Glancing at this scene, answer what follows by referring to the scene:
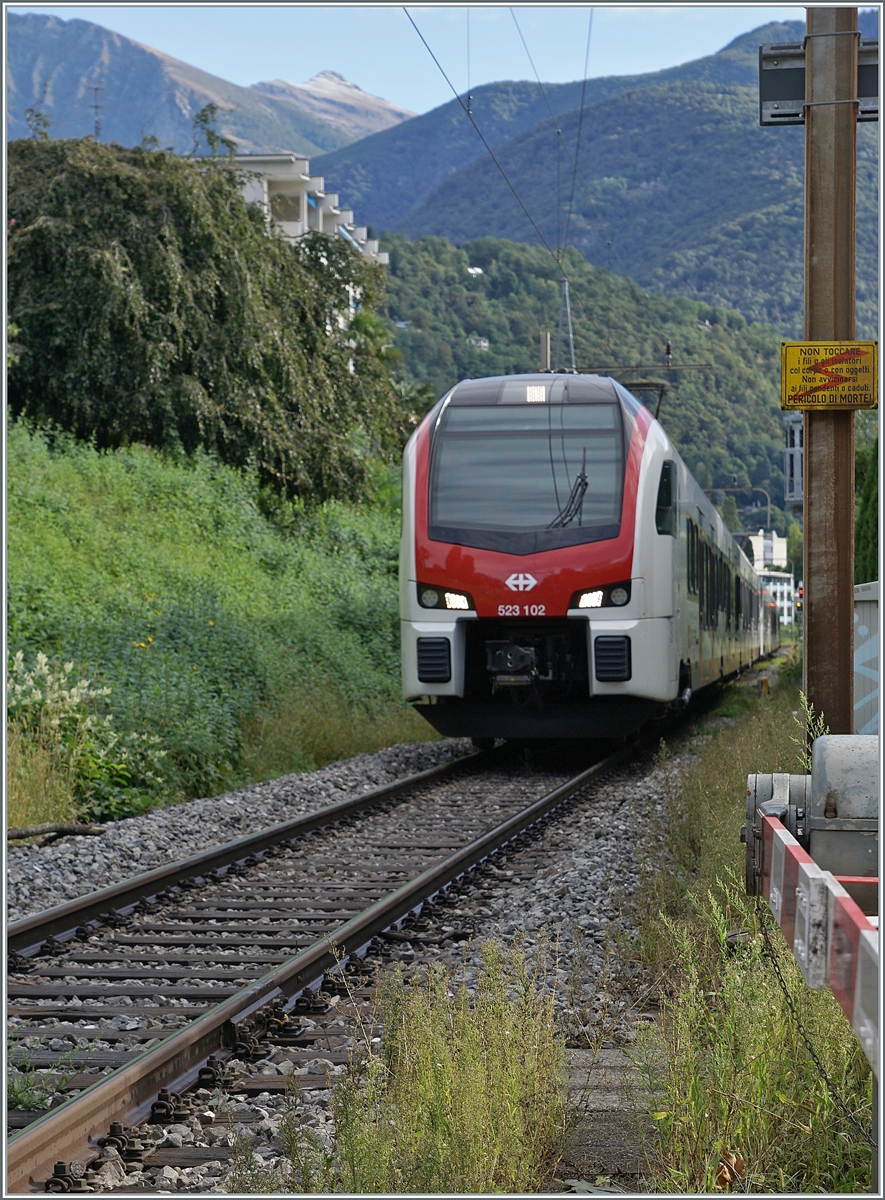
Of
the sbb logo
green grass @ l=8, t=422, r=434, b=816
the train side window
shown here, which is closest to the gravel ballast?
green grass @ l=8, t=422, r=434, b=816

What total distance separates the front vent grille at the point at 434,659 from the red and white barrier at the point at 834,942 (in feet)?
29.8

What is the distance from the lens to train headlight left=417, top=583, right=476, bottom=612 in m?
12.2

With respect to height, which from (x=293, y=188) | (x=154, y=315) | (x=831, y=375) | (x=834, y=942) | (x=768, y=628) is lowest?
(x=768, y=628)

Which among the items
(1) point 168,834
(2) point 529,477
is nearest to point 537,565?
(2) point 529,477

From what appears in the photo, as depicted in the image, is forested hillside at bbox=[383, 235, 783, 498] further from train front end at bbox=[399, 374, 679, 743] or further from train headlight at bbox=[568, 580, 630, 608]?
train headlight at bbox=[568, 580, 630, 608]

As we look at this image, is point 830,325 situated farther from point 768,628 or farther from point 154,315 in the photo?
point 768,628

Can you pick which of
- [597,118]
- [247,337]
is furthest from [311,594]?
[597,118]

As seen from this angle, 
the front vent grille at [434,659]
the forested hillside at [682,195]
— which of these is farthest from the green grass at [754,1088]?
the forested hillside at [682,195]

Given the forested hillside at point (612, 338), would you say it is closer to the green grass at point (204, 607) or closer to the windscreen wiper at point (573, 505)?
the green grass at point (204, 607)

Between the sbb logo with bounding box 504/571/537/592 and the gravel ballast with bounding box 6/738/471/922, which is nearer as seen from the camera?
Result: the gravel ballast with bounding box 6/738/471/922

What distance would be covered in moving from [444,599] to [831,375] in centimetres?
549

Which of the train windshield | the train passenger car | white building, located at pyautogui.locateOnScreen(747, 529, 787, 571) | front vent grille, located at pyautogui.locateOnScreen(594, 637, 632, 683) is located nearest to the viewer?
front vent grille, located at pyautogui.locateOnScreen(594, 637, 632, 683)

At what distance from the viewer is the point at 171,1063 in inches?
179

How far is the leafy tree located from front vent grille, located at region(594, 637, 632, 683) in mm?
14823
